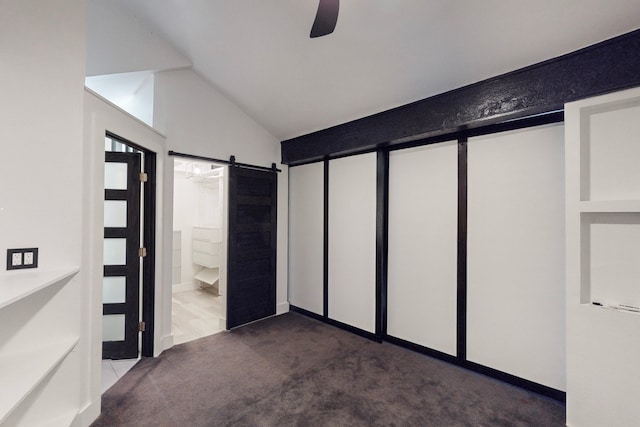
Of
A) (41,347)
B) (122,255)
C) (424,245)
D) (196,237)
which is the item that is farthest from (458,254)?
(196,237)

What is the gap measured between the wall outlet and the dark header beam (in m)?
2.79

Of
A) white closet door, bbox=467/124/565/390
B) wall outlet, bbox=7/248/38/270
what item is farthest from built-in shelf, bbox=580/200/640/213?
wall outlet, bbox=7/248/38/270

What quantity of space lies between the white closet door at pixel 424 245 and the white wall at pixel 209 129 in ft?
5.49

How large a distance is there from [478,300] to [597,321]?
855mm

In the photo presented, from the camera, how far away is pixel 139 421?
194 centimetres

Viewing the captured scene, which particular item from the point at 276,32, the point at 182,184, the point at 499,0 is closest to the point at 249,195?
the point at 276,32

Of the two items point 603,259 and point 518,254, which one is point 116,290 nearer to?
point 518,254

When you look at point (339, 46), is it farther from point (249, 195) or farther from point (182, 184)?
point (182, 184)

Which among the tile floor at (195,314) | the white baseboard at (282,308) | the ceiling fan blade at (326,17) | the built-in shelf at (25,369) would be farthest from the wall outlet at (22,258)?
the white baseboard at (282,308)

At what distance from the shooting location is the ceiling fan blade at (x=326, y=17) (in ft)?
4.64

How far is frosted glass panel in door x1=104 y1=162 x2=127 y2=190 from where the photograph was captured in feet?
8.98

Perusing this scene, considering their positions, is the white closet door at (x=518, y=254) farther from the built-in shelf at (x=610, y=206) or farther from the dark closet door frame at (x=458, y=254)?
the built-in shelf at (x=610, y=206)

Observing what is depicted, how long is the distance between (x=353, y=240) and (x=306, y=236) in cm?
83

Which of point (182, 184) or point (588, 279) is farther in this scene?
point (182, 184)
